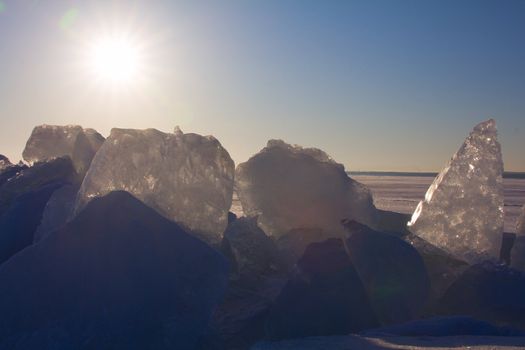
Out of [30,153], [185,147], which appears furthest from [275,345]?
[30,153]

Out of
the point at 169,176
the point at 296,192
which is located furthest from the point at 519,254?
the point at 169,176

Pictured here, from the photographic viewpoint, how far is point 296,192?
186 inches

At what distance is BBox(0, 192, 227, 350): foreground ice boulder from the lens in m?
2.80

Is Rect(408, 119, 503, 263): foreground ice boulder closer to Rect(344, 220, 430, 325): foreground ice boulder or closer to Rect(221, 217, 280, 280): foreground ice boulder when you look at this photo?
Rect(344, 220, 430, 325): foreground ice boulder

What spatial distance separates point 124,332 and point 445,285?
2.13 meters

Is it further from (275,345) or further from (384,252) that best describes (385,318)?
(275,345)

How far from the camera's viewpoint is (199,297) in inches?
122

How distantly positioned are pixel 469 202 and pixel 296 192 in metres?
1.40

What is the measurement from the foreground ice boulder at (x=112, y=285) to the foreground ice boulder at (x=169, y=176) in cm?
71

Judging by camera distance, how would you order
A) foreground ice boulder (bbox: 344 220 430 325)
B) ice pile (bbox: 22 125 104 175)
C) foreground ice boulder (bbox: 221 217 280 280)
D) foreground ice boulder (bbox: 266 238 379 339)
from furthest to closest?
1. ice pile (bbox: 22 125 104 175)
2. foreground ice boulder (bbox: 221 217 280 280)
3. foreground ice boulder (bbox: 344 220 430 325)
4. foreground ice boulder (bbox: 266 238 379 339)

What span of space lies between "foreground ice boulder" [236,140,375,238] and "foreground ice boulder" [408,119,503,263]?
20.7 inches

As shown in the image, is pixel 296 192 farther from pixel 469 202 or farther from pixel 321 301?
pixel 321 301

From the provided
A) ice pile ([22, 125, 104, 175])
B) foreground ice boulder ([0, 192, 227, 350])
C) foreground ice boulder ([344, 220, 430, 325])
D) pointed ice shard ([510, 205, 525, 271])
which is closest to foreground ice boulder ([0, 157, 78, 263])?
ice pile ([22, 125, 104, 175])

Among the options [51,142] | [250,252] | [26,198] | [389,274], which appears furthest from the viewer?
[51,142]
